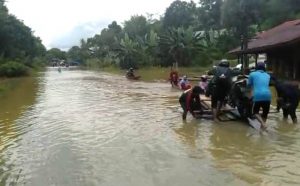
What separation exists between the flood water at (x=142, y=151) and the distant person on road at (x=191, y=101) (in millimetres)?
347

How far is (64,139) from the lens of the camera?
10883 mm

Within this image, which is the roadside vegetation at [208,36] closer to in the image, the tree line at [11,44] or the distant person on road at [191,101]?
the tree line at [11,44]

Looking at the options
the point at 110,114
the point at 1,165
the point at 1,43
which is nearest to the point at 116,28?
the point at 1,43

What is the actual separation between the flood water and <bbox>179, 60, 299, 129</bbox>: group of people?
1.33 ft

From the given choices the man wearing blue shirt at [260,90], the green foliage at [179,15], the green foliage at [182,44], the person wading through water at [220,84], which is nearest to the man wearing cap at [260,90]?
the man wearing blue shirt at [260,90]

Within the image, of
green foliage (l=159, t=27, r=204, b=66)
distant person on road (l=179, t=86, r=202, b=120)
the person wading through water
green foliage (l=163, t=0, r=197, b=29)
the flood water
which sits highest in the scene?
green foliage (l=163, t=0, r=197, b=29)

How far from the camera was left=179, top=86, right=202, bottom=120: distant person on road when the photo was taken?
42.6 feet

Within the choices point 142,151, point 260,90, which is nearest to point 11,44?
point 260,90

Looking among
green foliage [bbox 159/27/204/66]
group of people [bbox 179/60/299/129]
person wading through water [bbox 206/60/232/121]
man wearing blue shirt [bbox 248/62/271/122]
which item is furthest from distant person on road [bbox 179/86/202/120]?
green foliage [bbox 159/27/204/66]

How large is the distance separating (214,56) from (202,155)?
4655 centimetres

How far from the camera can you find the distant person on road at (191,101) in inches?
512

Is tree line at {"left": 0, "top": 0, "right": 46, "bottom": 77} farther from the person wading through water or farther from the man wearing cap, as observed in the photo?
the man wearing cap

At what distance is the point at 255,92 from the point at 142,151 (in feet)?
10.8

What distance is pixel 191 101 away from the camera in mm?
13375
